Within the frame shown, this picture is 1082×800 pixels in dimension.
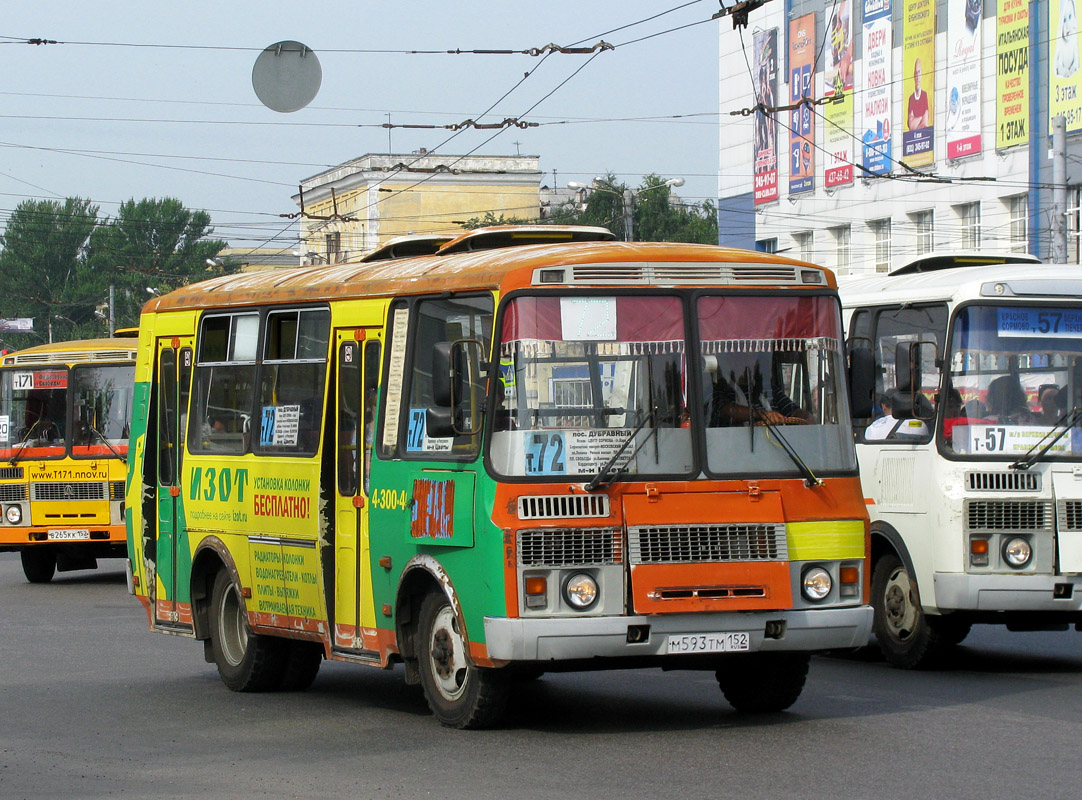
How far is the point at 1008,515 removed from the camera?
12.0 meters

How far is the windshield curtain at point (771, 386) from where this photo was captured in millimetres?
9383

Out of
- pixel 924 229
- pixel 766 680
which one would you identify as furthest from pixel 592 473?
pixel 924 229

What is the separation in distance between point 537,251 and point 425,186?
6987cm

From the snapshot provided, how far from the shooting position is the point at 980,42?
4684cm

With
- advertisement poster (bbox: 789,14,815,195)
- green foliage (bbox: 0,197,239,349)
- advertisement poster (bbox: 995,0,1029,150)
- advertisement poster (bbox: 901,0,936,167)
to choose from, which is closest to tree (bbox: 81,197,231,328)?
green foliage (bbox: 0,197,239,349)

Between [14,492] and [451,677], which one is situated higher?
[14,492]

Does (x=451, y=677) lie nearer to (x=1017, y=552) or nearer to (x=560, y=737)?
(x=560, y=737)

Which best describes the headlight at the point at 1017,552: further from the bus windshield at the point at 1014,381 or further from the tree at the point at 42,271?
the tree at the point at 42,271

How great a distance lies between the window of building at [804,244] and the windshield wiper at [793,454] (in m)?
49.3

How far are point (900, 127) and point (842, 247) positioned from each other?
6.43 metres

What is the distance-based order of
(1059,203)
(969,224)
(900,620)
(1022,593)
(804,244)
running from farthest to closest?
1. (804,244)
2. (969,224)
3. (1059,203)
4. (900,620)
5. (1022,593)

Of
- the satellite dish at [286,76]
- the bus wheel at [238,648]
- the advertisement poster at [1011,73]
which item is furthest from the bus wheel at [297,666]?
the advertisement poster at [1011,73]

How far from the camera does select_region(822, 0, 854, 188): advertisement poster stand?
5334cm

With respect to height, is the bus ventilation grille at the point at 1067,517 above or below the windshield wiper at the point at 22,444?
below
